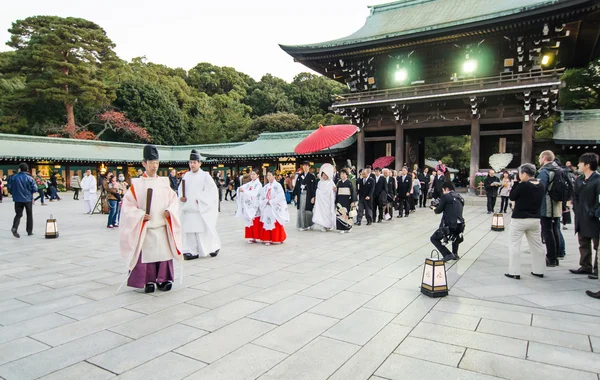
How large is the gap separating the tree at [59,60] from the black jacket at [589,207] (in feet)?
124

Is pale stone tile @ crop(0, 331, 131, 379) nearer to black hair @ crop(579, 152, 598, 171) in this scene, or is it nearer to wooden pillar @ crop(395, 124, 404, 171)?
black hair @ crop(579, 152, 598, 171)

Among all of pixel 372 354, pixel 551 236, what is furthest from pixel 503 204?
pixel 372 354

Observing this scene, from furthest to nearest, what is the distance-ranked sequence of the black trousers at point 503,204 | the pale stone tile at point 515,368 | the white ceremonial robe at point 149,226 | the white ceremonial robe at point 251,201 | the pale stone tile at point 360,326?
the black trousers at point 503,204 < the white ceremonial robe at point 251,201 < the white ceremonial robe at point 149,226 < the pale stone tile at point 360,326 < the pale stone tile at point 515,368

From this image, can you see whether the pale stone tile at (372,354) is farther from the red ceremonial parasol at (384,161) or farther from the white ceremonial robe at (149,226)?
the red ceremonial parasol at (384,161)

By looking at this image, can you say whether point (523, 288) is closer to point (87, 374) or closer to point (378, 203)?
point (87, 374)

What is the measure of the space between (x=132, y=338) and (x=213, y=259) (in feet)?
10.2

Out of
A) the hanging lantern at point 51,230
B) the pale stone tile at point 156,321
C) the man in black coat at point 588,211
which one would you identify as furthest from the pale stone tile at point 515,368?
the hanging lantern at point 51,230

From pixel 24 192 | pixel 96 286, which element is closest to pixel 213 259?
pixel 96 286

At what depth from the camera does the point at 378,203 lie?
10.9 meters

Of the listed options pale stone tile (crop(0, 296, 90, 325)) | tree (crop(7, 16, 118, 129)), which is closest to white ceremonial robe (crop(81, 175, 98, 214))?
pale stone tile (crop(0, 296, 90, 325))

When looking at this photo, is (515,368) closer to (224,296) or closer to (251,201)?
(224,296)

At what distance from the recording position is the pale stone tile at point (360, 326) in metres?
3.24

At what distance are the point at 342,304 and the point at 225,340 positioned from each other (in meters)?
1.43

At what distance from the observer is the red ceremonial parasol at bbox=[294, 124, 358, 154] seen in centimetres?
915
